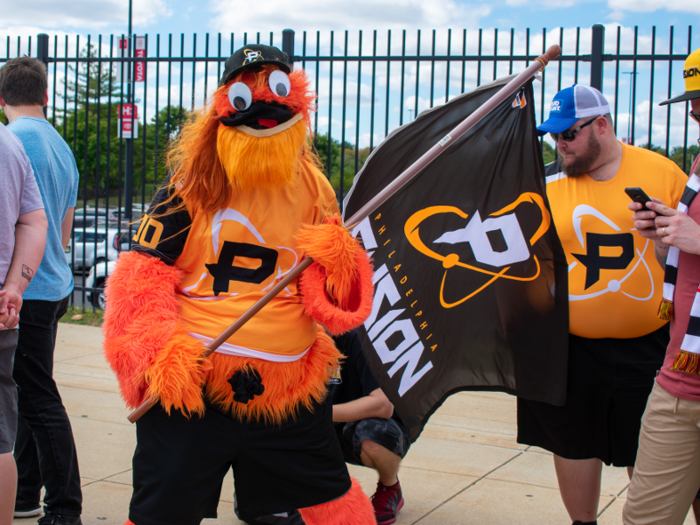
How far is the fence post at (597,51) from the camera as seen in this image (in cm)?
548

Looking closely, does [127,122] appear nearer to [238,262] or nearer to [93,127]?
[238,262]

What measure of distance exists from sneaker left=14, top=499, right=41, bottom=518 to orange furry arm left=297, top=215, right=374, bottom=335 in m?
1.72

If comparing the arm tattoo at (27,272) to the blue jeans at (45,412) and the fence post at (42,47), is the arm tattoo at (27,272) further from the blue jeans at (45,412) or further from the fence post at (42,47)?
the fence post at (42,47)

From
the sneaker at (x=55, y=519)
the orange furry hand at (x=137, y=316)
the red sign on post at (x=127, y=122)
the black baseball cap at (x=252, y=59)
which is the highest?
the red sign on post at (x=127, y=122)

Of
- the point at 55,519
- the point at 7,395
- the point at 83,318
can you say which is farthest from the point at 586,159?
the point at 83,318

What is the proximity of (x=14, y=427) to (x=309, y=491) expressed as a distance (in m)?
1.02

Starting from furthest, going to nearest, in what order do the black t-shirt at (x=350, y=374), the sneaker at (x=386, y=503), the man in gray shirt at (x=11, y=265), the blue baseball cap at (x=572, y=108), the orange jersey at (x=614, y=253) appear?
the black t-shirt at (x=350, y=374)
the sneaker at (x=386, y=503)
the blue baseball cap at (x=572, y=108)
the orange jersey at (x=614, y=253)
the man in gray shirt at (x=11, y=265)

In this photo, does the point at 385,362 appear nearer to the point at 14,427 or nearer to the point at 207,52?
the point at 14,427

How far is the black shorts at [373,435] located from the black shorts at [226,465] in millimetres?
774

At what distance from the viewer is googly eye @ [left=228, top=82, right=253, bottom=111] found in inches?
85.9

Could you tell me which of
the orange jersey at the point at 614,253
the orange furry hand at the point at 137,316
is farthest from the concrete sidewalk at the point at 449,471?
the orange furry hand at the point at 137,316

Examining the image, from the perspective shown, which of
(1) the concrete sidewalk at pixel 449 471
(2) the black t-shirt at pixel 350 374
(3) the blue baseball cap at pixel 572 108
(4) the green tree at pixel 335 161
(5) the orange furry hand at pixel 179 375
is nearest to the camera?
(5) the orange furry hand at pixel 179 375

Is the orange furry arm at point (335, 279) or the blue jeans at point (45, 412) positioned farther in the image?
the blue jeans at point (45, 412)

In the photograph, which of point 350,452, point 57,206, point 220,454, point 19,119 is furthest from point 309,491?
point 19,119
